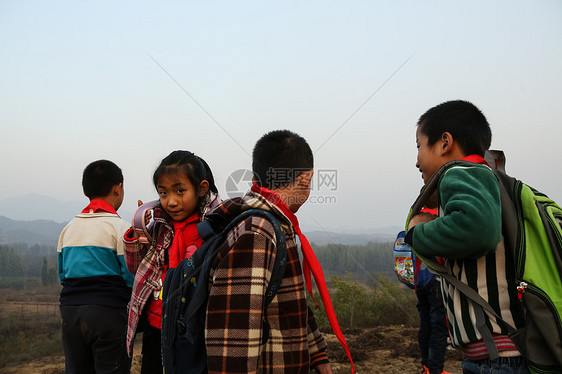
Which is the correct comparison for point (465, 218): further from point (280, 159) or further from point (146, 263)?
point (146, 263)

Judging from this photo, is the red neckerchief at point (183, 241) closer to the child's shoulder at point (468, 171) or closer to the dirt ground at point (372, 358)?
the child's shoulder at point (468, 171)

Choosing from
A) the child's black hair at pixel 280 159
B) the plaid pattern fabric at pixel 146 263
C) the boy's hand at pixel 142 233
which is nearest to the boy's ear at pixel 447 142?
the child's black hair at pixel 280 159

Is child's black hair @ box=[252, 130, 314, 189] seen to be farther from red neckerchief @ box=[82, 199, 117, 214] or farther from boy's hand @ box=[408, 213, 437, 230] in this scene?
red neckerchief @ box=[82, 199, 117, 214]

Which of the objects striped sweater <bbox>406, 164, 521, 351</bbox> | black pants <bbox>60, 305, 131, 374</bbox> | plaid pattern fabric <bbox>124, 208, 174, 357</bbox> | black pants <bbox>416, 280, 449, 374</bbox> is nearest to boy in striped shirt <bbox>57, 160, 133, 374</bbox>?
black pants <bbox>60, 305, 131, 374</bbox>

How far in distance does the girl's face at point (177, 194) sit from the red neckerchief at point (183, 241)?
1.6 inches

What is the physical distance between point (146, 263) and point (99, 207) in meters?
1.11

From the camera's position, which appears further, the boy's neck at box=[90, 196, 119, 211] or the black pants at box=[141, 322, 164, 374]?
the boy's neck at box=[90, 196, 119, 211]

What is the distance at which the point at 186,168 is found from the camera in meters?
2.30

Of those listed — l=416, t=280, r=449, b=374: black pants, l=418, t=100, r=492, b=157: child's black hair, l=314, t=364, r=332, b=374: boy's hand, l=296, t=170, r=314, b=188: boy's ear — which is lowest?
l=416, t=280, r=449, b=374: black pants

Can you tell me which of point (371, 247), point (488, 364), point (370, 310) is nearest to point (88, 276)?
point (488, 364)

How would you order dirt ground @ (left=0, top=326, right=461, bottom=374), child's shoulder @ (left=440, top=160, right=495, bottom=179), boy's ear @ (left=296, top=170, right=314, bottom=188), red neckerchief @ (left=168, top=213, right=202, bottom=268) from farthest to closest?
dirt ground @ (left=0, top=326, right=461, bottom=374) < red neckerchief @ (left=168, top=213, right=202, bottom=268) < boy's ear @ (left=296, top=170, right=314, bottom=188) < child's shoulder @ (left=440, top=160, right=495, bottom=179)

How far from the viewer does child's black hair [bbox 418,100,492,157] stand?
5.94 feet

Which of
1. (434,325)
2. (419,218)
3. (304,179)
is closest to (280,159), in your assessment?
(304,179)

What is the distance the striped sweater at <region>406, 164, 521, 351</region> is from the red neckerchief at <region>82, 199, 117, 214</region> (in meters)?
2.48
